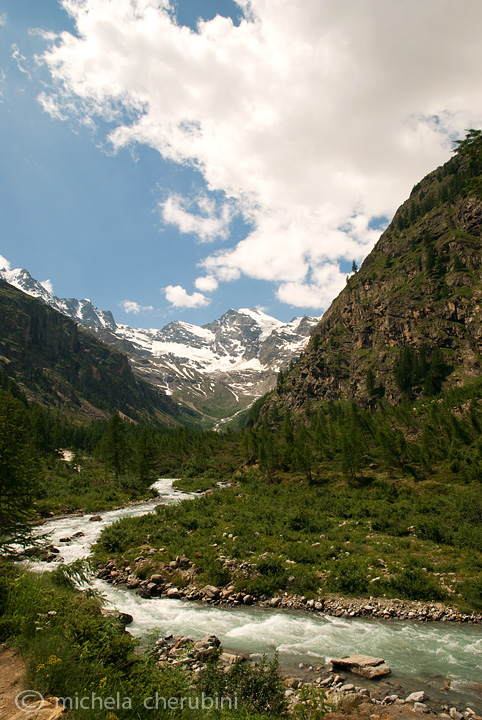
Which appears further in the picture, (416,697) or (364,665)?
(364,665)

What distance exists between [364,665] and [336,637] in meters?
3.63

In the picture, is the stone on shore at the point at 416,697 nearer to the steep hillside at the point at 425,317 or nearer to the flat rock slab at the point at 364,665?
the flat rock slab at the point at 364,665

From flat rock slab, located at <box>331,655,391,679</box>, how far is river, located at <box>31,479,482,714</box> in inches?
14.4

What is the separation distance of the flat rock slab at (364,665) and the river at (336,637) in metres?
0.37

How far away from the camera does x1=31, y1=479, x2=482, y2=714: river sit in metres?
13.7

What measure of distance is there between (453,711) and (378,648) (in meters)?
5.24

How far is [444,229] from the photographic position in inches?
6885

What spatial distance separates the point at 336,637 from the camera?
56.8 ft

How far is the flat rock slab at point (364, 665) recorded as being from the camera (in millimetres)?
13734

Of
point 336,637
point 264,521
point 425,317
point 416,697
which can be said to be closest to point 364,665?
point 416,697

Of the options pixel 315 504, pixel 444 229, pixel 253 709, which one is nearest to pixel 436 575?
pixel 253 709

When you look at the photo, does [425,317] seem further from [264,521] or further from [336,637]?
[336,637]

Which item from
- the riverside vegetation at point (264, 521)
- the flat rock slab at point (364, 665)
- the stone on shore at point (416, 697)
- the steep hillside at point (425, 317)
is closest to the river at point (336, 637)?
the flat rock slab at point (364, 665)

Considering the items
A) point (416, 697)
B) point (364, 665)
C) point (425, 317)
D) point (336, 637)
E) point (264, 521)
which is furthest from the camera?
point (425, 317)
